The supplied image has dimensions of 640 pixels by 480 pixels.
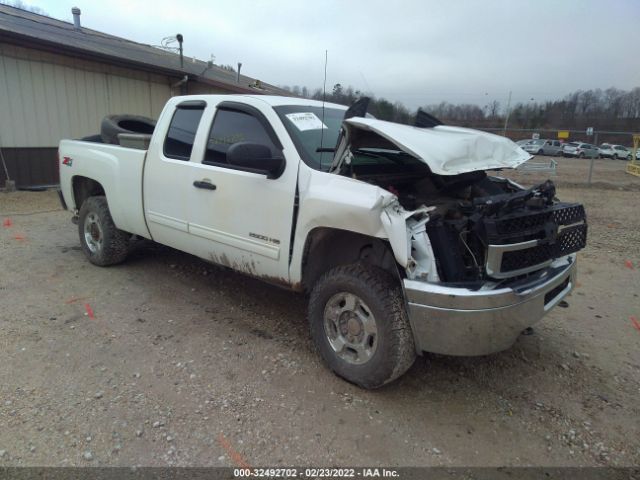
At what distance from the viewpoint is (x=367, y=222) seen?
2773 mm

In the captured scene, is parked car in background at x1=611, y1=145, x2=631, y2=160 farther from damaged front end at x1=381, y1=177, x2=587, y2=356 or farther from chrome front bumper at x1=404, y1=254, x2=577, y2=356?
chrome front bumper at x1=404, y1=254, x2=577, y2=356

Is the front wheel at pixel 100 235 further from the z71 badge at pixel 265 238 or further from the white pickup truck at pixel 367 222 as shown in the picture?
the z71 badge at pixel 265 238

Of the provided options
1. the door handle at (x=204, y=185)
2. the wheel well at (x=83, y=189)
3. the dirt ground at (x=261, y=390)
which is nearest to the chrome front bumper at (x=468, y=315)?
the dirt ground at (x=261, y=390)

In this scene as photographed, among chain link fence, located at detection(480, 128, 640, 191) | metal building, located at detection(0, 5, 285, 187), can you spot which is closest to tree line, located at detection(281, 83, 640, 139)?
chain link fence, located at detection(480, 128, 640, 191)

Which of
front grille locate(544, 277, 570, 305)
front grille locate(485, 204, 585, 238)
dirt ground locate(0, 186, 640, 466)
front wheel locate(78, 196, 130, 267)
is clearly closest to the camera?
dirt ground locate(0, 186, 640, 466)

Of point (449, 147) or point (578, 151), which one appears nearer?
point (449, 147)

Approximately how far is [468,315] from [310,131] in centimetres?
188

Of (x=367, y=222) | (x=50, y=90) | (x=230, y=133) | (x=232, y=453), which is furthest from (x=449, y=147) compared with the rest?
(x=50, y=90)

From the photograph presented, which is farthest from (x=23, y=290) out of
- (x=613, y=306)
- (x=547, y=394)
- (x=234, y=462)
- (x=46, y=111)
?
(x=46, y=111)

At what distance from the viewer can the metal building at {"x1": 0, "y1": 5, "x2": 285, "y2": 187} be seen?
32.9 feet

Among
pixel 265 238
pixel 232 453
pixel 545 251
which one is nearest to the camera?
pixel 232 453

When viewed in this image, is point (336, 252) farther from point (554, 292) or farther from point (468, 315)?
point (554, 292)

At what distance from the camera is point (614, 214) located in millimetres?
9781

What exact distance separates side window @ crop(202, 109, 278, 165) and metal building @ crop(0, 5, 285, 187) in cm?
843
